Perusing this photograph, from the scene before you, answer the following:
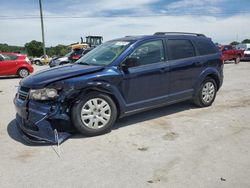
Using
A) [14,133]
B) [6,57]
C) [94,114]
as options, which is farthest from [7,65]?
[94,114]

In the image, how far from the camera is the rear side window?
6.73 metres

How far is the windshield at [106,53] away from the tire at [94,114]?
0.76 meters

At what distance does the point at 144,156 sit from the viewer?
417cm

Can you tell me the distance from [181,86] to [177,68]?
16.3 inches

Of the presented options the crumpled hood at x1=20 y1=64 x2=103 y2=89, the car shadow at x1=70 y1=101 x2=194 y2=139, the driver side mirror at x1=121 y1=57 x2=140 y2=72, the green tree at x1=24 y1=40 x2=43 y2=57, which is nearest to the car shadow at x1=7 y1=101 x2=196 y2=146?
the car shadow at x1=70 y1=101 x2=194 y2=139

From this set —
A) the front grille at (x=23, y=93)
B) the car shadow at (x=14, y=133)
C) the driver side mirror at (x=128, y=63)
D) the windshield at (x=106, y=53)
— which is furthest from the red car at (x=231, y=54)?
the front grille at (x=23, y=93)

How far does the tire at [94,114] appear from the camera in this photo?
15.8ft

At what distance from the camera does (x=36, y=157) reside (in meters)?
4.24

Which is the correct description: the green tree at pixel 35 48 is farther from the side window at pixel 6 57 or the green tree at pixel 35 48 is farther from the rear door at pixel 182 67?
the rear door at pixel 182 67

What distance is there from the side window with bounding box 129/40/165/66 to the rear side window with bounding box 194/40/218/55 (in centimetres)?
Answer: 118

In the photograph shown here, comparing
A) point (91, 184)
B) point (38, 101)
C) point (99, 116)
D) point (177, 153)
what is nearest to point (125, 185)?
point (91, 184)

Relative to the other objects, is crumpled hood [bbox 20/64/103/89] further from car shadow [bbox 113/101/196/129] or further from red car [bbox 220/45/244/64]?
red car [bbox 220/45/244/64]

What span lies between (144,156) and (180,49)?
2.91 m

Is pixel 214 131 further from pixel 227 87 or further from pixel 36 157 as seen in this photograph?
pixel 227 87
